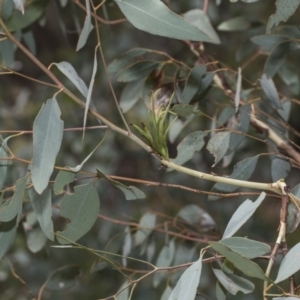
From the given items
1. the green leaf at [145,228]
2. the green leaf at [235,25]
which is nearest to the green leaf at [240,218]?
the green leaf at [145,228]

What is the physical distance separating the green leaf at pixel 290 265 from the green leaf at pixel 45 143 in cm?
23

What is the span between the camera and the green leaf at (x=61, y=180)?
67 cm

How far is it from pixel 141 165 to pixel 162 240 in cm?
39

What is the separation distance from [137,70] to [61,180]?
0.28 meters

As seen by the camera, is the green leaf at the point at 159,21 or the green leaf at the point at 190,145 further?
the green leaf at the point at 190,145

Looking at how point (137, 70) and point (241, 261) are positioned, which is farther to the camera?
point (137, 70)

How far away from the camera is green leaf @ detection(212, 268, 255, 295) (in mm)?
639

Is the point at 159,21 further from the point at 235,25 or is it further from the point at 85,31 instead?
the point at 235,25

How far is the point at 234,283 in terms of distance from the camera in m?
0.65

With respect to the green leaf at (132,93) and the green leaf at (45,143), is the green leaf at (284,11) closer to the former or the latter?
the green leaf at (45,143)

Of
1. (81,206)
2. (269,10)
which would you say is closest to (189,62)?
(81,206)

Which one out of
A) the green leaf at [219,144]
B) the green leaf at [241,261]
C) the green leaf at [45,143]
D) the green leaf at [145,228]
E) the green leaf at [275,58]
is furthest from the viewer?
the green leaf at [145,228]

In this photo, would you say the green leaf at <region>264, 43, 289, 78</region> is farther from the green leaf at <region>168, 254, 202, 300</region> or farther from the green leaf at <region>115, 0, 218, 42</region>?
the green leaf at <region>168, 254, 202, 300</region>

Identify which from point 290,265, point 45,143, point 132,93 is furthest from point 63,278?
point 290,265
